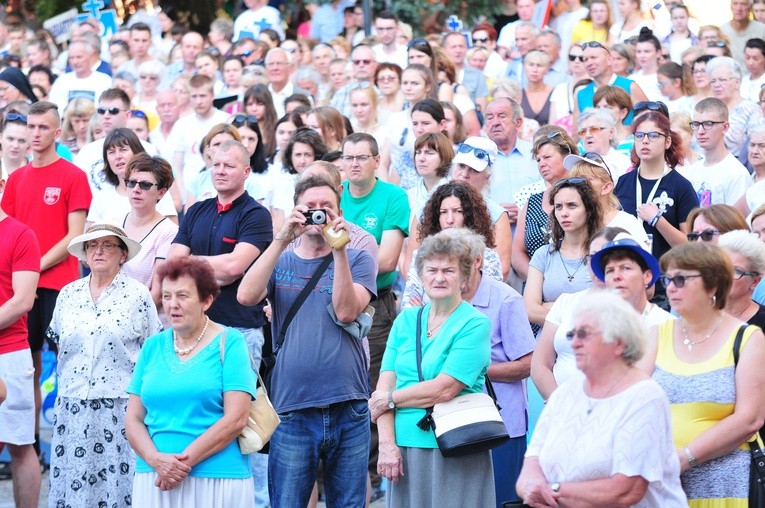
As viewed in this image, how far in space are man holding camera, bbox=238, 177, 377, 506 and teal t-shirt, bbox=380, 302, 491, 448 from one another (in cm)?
58

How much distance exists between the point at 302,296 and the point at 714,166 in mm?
4200

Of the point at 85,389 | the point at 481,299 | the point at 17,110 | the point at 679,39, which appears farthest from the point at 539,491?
the point at 679,39

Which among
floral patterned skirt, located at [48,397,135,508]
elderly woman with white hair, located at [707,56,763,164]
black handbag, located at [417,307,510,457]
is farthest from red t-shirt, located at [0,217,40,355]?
elderly woman with white hair, located at [707,56,763,164]

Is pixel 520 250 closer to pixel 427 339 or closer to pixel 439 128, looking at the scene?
pixel 439 128

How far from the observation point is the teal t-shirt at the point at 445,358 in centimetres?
566

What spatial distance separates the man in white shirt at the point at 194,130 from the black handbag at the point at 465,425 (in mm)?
6502

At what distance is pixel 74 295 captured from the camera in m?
7.09

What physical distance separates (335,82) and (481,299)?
8.15 meters

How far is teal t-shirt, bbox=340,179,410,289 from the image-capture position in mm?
8336

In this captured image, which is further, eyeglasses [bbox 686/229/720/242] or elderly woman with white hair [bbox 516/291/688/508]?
eyeglasses [bbox 686/229/720/242]

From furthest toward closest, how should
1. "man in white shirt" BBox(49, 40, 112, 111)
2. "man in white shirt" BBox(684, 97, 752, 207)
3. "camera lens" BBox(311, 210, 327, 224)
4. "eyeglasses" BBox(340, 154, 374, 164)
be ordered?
"man in white shirt" BBox(49, 40, 112, 111)
"man in white shirt" BBox(684, 97, 752, 207)
"eyeglasses" BBox(340, 154, 374, 164)
"camera lens" BBox(311, 210, 327, 224)

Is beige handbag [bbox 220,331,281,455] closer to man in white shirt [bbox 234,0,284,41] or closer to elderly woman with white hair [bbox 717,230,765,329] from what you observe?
elderly woman with white hair [bbox 717,230,765,329]

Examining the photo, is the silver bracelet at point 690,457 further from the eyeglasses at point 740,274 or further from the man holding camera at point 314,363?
the man holding camera at point 314,363

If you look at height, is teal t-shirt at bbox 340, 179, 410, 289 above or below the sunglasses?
below
